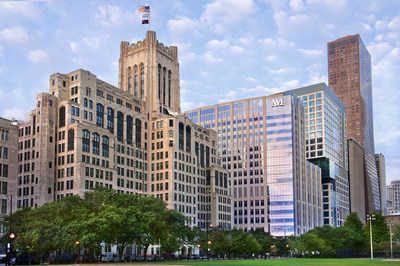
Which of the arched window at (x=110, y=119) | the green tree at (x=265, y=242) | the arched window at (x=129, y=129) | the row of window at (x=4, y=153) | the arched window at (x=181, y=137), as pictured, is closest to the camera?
the row of window at (x=4, y=153)

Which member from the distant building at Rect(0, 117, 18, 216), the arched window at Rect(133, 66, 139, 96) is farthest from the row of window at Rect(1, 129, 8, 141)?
the arched window at Rect(133, 66, 139, 96)

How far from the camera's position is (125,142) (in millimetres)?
165125

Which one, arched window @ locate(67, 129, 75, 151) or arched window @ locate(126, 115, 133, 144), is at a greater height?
arched window @ locate(126, 115, 133, 144)

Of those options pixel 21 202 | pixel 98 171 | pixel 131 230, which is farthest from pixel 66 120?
pixel 131 230

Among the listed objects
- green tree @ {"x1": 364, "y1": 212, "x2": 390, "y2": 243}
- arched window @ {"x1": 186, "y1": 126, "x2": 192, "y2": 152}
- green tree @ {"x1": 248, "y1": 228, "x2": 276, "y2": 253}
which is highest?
arched window @ {"x1": 186, "y1": 126, "x2": 192, "y2": 152}

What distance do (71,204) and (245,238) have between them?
195 feet

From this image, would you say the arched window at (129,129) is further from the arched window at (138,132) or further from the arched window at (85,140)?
the arched window at (85,140)

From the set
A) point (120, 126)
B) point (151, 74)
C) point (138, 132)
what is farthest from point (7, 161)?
point (151, 74)

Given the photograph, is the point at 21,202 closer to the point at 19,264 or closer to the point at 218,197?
the point at 19,264

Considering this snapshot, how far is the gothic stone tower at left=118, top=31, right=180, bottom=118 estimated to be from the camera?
184250 millimetres

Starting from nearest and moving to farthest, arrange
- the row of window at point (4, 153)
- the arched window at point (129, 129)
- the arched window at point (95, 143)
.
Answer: the row of window at point (4, 153), the arched window at point (95, 143), the arched window at point (129, 129)

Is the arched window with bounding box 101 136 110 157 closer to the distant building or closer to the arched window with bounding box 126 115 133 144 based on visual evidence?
the arched window with bounding box 126 115 133 144

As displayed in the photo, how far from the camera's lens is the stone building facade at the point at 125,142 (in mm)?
142500

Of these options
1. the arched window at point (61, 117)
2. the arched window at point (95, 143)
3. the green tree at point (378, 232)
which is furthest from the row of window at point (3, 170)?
the green tree at point (378, 232)
